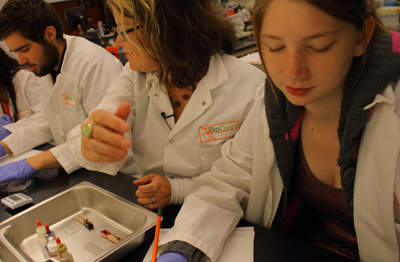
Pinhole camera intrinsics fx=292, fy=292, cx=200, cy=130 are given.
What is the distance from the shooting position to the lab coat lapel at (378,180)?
76 centimetres

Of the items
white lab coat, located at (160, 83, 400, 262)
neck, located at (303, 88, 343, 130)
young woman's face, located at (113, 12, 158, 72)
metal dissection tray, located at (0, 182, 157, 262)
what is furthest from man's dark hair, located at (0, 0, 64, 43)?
neck, located at (303, 88, 343, 130)

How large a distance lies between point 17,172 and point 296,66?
1373 millimetres

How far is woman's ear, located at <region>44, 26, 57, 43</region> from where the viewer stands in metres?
1.96

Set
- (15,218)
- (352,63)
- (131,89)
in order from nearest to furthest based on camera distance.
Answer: (352,63) < (15,218) < (131,89)

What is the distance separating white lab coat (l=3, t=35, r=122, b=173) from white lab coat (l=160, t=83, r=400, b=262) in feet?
3.59

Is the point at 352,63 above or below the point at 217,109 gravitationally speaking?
above

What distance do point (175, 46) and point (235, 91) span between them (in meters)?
0.34

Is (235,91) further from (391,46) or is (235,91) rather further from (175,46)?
(391,46)

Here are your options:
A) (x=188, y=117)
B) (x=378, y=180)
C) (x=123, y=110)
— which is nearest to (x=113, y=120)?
(x=123, y=110)

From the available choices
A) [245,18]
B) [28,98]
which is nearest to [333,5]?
[28,98]

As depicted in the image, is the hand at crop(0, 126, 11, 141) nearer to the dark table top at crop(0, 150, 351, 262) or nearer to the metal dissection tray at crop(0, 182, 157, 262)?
the dark table top at crop(0, 150, 351, 262)

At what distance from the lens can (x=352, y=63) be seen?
800 millimetres

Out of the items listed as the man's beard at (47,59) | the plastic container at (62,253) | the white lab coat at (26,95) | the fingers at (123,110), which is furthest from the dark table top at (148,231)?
the white lab coat at (26,95)

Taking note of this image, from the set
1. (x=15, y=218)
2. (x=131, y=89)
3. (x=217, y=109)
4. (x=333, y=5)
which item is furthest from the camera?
(x=131, y=89)
